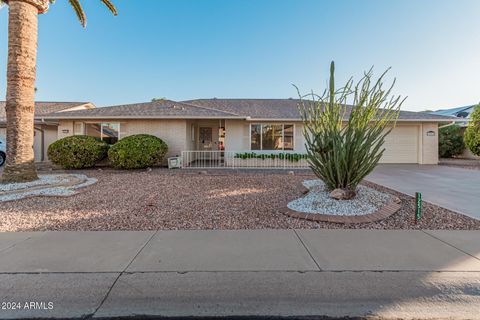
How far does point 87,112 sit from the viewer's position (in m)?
13.8

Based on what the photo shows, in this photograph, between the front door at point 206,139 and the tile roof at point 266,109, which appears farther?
the front door at point 206,139

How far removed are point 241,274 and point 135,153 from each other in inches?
401

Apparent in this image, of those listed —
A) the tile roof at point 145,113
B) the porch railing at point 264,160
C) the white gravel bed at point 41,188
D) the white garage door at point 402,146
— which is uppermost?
the tile roof at point 145,113

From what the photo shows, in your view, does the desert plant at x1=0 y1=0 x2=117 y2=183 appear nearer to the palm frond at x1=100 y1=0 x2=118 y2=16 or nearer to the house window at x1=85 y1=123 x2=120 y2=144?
the palm frond at x1=100 y1=0 x2=118 y2=16

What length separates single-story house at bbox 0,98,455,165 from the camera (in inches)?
538

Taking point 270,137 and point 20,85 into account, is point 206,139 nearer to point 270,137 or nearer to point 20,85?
point 270,137

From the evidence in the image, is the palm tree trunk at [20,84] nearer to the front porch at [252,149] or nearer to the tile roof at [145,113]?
the tile roof at [145,113]

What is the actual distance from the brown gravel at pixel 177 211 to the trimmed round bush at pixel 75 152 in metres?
4.31

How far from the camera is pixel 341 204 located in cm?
571

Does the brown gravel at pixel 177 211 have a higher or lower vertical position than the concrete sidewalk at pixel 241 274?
higher

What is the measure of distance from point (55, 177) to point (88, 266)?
782cm

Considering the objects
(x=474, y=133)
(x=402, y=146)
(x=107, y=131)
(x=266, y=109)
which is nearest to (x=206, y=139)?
(x=266, y=109)

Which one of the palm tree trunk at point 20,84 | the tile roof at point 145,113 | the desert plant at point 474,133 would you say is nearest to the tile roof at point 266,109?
the desert plant at point 474,133

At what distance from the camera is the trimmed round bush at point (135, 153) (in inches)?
464
